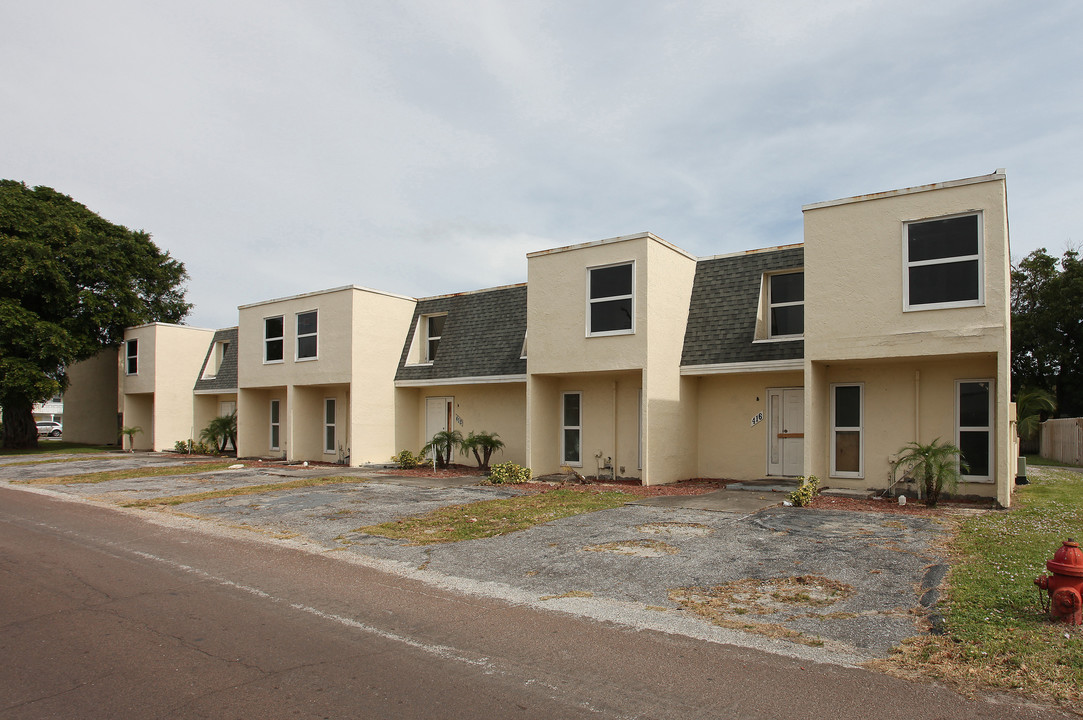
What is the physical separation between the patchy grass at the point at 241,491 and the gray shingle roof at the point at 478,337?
14.3ft

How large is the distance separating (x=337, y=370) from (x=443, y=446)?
13.7 ft

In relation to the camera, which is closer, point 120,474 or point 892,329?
point 892,329

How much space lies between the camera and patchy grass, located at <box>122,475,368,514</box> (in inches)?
563

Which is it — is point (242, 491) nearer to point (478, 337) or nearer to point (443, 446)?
point (443, 446)

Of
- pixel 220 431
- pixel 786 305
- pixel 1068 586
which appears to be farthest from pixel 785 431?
pixel 220 431

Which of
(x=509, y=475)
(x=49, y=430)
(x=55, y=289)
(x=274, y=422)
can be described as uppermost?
(x=55, y=289)

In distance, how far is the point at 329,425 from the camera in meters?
24.5

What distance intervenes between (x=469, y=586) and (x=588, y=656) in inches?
97.9

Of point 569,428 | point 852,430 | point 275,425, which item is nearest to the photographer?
point 852,430

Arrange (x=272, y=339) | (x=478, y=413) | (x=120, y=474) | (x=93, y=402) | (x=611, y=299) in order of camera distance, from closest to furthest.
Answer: (x=611, y=299), (x=120, y=474), (x=478, y=413), (x=272, y=339), (x=93, y=402)

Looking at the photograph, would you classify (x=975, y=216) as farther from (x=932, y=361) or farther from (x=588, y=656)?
(x=588, y=656)

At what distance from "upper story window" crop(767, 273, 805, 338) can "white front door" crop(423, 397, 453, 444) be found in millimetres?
10257

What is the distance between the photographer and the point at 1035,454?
107 feet

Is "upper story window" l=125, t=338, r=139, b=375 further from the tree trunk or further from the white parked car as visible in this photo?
the white parked car
